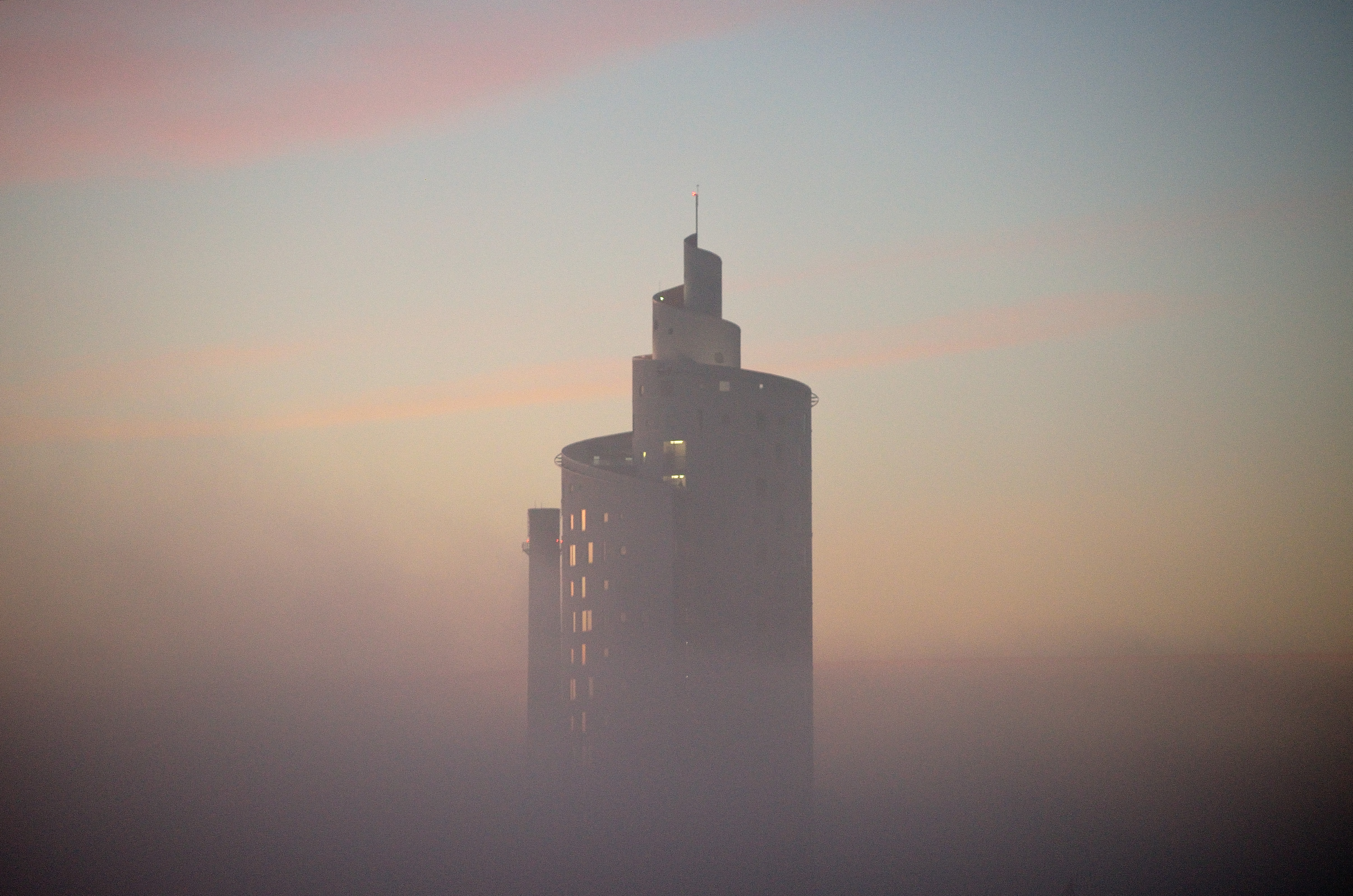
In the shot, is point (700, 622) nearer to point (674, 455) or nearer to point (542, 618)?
point (674, 455)

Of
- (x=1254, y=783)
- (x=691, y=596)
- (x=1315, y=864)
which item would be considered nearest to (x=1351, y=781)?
(x=1254, y=783)

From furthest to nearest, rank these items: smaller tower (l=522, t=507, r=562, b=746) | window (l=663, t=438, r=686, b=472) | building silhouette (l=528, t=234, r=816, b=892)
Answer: smaller tower (l=522, t=507, r=562, b=746)
window (l=663, t=438, r=686, b=472)
building silhouette (l=528, t=234, r=816, b=892)

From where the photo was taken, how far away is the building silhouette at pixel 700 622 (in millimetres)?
53875

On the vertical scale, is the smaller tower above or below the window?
below

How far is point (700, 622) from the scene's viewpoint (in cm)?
5419

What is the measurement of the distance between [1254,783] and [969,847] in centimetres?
2825

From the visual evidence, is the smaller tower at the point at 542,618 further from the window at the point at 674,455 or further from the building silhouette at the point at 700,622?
the window at the point at 674,455

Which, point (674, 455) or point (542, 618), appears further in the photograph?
point (542, 618)

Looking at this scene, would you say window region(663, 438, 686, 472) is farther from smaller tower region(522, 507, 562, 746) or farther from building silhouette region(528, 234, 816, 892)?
smaller tower region(522, 507, 562, 746)

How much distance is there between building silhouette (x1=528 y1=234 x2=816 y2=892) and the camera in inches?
2121

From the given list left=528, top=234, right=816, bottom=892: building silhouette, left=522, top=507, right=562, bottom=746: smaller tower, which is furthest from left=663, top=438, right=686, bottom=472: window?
left=522, top=507, right=562, bottom=746: smaller tower

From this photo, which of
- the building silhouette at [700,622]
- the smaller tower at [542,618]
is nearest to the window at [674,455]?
the building silhouette at [700,622]

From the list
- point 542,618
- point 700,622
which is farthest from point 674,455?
point 542,618

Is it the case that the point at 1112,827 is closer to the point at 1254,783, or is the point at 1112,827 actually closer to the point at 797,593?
the point at 1254,783
